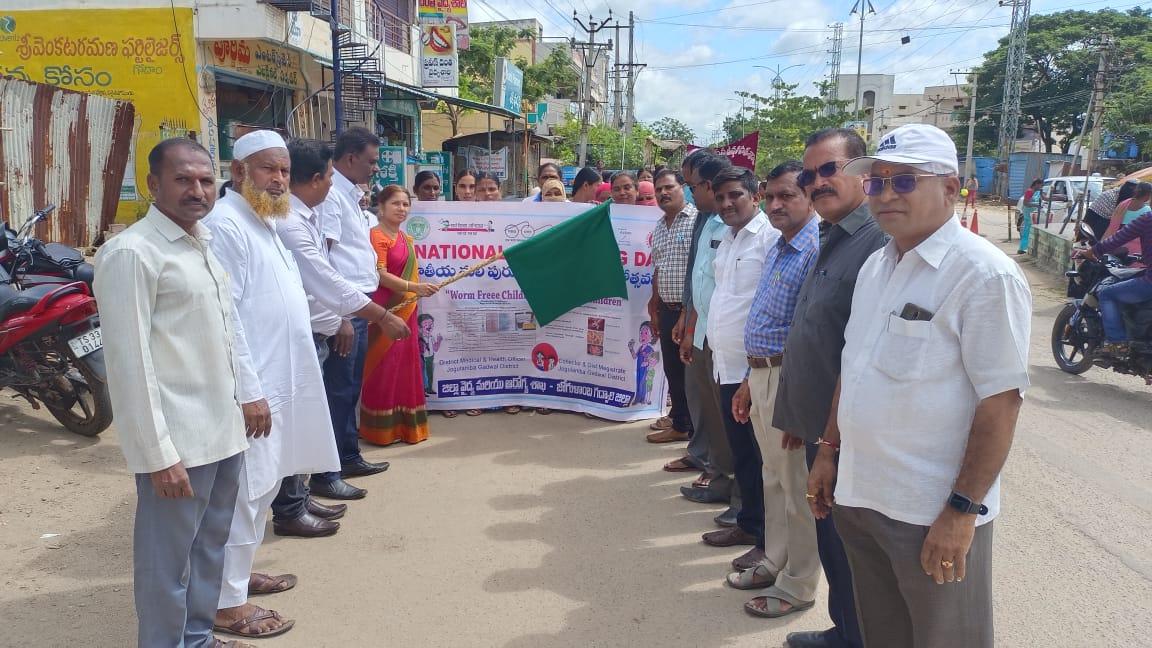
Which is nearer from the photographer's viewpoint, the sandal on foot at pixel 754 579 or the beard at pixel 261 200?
the beard at pixel 261 200

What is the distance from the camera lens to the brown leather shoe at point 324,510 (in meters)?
4.30

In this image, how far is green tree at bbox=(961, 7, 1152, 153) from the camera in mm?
46125

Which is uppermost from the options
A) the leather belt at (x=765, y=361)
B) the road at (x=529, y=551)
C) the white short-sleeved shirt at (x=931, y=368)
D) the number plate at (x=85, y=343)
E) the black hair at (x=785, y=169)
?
the black hair at (x=785, y=169)

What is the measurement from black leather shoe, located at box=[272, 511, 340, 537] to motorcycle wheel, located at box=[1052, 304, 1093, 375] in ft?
22.6

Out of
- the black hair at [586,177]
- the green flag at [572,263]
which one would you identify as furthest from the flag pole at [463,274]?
the black hair at [586,177]

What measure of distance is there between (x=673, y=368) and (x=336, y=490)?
7.94 ft

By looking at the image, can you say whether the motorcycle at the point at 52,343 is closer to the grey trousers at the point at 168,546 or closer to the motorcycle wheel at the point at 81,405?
the motorcycle wheel at the point at 81,405

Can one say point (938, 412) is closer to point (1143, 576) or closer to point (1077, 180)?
point (1143, 576)

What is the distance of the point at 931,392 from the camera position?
76.2 inches

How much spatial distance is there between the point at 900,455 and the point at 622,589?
6.29 feet

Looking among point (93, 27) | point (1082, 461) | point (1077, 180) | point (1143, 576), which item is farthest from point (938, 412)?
point (1077, 180)

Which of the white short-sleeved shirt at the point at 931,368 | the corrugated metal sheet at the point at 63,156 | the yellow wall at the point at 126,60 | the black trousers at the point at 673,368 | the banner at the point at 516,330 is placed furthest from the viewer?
the yellow wall at the point at 126,60

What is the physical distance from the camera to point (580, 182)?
7266 mm

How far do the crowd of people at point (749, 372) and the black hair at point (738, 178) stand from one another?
2 centimetres
